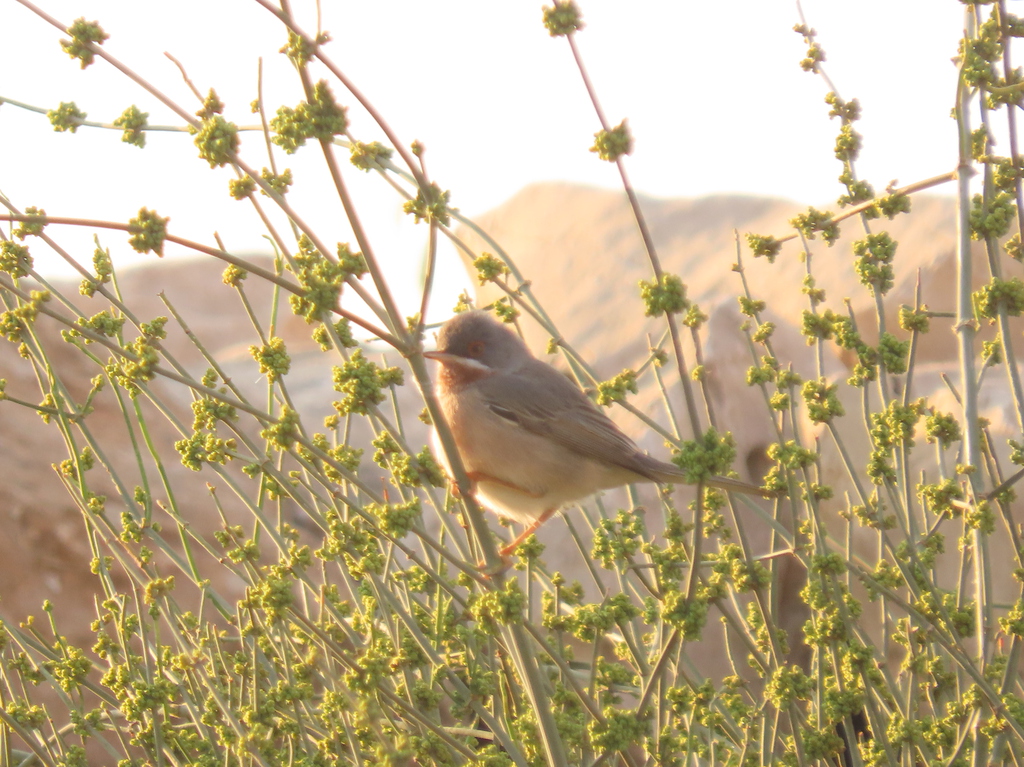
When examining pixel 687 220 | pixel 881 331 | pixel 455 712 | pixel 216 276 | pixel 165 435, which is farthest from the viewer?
pixel 216 276

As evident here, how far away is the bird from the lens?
3539 millimetres

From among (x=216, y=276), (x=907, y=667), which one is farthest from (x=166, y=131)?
(x=216, y=276)

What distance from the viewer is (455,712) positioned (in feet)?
9.93

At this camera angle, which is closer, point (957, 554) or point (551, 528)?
point (957, 554)

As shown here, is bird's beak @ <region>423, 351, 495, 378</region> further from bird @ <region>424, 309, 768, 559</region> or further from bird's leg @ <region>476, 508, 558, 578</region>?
bird's leg @ <region>476, 508, 558, 578</region>

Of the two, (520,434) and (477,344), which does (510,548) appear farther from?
(477,344)

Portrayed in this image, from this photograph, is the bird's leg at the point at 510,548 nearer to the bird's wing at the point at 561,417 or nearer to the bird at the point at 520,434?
the bird at the point at 520,434

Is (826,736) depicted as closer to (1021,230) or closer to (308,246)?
(1021,230)

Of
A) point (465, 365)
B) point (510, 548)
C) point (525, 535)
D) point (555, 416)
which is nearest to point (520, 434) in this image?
point (555, 416)

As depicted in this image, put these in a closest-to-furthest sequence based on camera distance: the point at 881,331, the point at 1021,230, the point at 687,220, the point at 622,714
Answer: the point at 622,714 < the point at 1021,230 < the point at 881,331 < the point at 687,220

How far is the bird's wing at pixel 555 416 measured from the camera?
3.58 meters

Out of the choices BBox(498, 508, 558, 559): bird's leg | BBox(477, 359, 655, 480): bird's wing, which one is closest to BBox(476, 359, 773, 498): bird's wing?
BBox(477, 359, 655, 480): bird's wing

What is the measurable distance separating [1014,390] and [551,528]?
15.6 ft

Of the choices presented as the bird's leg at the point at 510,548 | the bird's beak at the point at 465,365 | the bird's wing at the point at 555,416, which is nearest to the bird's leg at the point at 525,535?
the bird's leg at the point at 510,548
